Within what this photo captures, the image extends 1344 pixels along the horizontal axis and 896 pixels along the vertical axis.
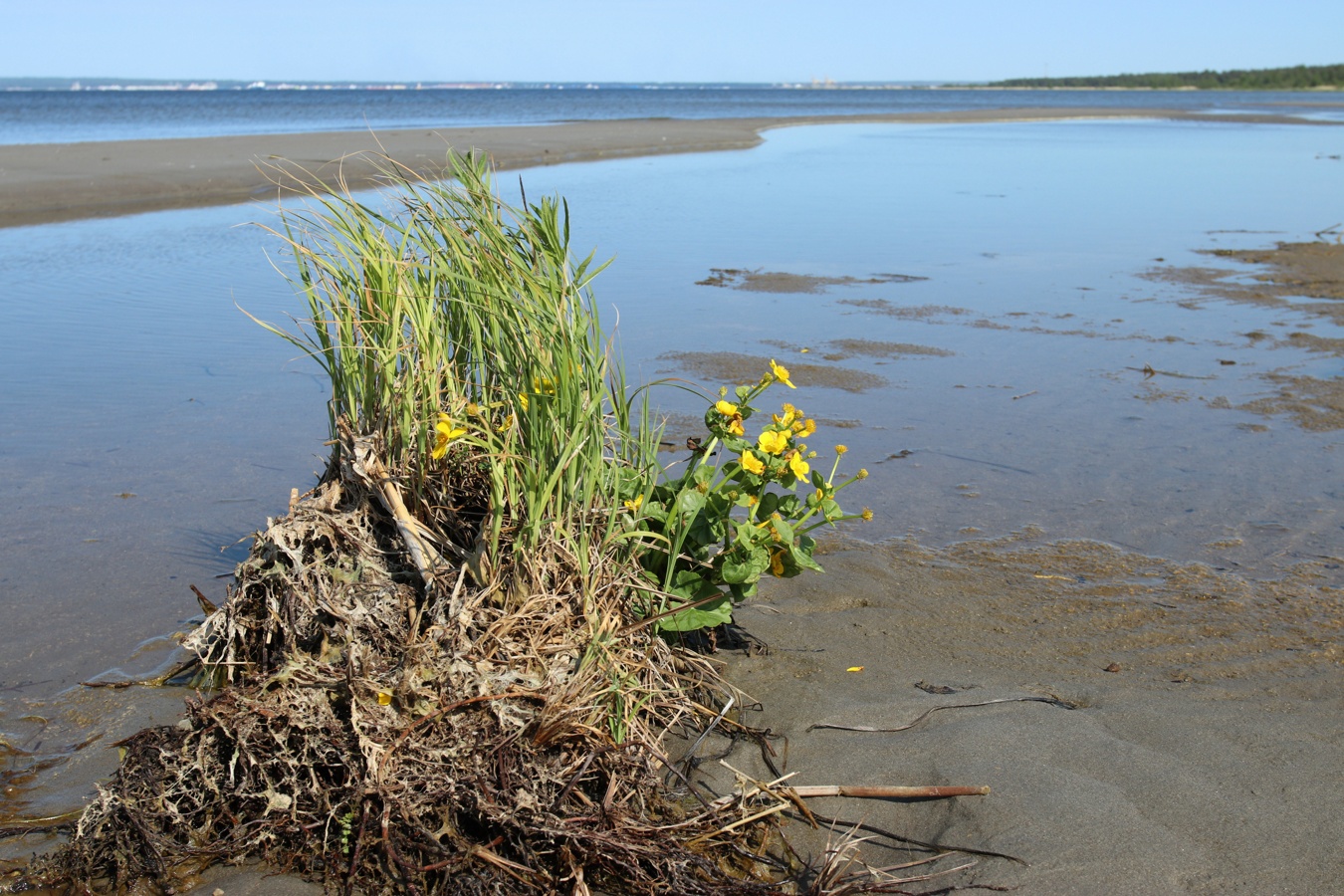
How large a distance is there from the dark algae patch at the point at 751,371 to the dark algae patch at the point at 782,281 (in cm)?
229

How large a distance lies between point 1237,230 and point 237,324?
10909 mm

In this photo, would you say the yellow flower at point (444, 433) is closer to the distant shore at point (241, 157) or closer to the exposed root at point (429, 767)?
the exposed root at point (429, 767)

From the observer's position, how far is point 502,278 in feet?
9.19

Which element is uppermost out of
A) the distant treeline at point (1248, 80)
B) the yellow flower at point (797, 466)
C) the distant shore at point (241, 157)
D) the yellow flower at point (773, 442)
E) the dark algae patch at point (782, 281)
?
the distant treeline at point (1248, 80)

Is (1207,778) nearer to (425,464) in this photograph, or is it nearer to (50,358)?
(425,464)

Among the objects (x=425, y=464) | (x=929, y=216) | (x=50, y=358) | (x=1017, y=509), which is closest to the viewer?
(x=425, y=464)

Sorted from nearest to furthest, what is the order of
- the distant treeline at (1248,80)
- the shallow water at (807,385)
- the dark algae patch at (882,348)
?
1. the shallow water at (807,385)
2. the dark algae patch at (882,348)
3. the distant treeline at (1248,80)

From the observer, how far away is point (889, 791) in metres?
2.53

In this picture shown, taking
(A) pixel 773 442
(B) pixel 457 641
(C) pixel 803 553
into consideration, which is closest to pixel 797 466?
(A) pixel 773 442

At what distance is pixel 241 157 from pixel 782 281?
46.0 feet

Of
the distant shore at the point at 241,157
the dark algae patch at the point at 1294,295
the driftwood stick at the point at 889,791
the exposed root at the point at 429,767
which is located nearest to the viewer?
the exposed root at the point at 429,767

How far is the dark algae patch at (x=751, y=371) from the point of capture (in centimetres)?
627

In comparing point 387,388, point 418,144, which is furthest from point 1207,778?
point 418,144

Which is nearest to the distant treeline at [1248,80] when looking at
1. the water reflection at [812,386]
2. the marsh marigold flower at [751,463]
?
the water reflection at [812,386]
